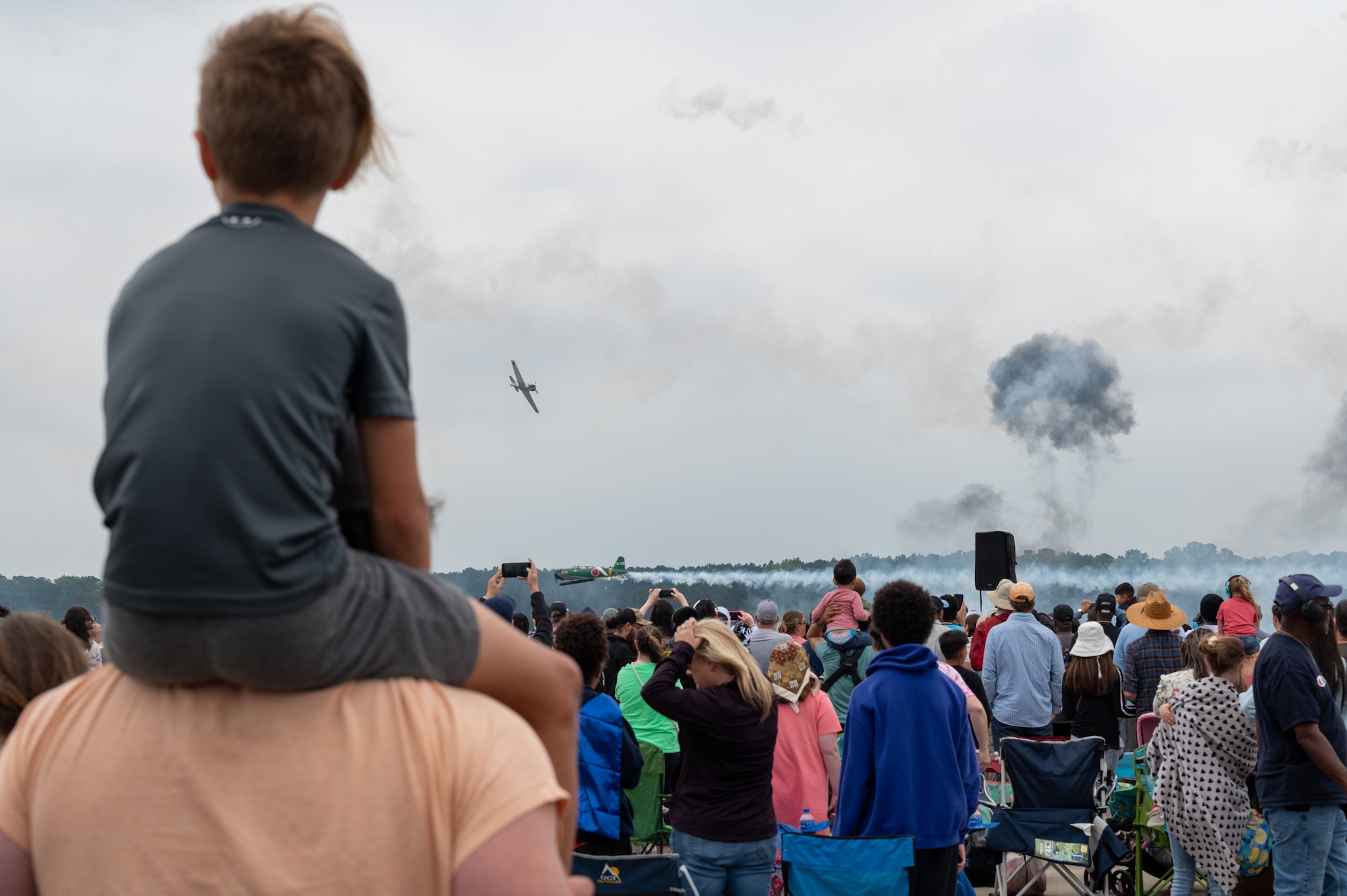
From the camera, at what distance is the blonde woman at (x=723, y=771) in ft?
19.6

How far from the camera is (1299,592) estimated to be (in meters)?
6.07

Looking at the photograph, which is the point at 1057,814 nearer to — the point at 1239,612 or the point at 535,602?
the point at 1239,612

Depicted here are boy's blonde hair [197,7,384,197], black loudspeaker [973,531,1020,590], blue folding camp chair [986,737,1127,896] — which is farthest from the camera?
black loudspeaker [973,531,1020,590]

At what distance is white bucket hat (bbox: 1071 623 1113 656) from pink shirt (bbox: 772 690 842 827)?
14.2 feet

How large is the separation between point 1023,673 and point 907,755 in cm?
473

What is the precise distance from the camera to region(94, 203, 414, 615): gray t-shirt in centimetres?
139

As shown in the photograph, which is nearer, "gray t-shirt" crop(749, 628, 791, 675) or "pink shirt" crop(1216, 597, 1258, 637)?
"gray t-shirt" crop(749, 628, 791, 675)

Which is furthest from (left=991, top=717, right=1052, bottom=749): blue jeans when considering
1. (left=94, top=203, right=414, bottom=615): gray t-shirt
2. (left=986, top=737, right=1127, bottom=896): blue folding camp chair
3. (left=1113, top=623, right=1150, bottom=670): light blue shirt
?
(left=94, top=203, right=414, bottom=615): gray t-shirt

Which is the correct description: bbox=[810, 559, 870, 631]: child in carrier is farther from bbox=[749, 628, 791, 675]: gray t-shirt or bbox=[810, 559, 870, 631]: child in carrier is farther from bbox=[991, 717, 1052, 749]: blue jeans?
bbox=[991, 717, 1052, 749]: blue jeans

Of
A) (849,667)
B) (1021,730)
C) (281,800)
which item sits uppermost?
(281,800)

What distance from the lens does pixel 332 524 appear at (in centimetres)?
149

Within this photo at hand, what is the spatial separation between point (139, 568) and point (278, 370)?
309mm

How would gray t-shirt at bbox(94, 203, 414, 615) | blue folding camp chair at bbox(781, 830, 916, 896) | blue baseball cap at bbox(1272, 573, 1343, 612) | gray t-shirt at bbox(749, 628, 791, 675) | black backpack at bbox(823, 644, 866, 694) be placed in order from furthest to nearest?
black backpack at bbox(823, 644, 866, 694) < gray t-shirt at bbox(749, 628, 791, 675) < blue baseball cap at bbox(1272, 573, 1343, 612) < blue folding camp chair at bbox(781, 830, 916, 896) < gray t-shirt at bbox(94, 203, 414, 615)

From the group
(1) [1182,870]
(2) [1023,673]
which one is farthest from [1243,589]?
(1) [1182,870]
